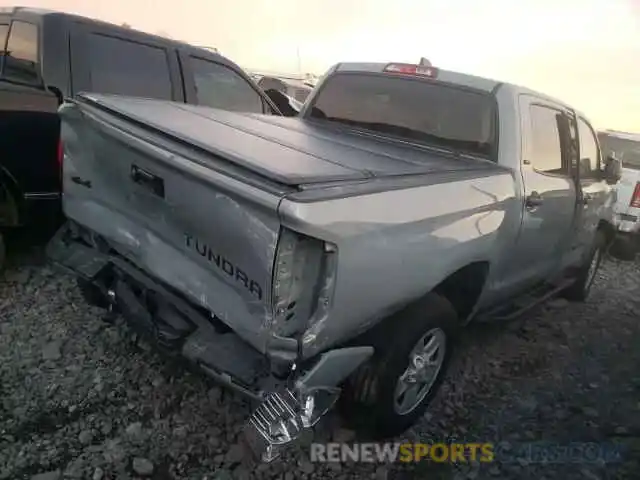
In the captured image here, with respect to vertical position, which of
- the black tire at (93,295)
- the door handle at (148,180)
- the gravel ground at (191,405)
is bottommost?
the gravel ground at (191,405)

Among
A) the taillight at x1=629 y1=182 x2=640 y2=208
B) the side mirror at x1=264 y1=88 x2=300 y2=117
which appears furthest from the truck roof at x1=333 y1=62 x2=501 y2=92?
the taillight at x1=629 y1=182 x2=640 y2=208

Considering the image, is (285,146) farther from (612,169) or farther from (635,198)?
(635,198)

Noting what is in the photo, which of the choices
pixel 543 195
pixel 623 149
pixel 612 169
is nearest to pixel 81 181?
pixel 543 195

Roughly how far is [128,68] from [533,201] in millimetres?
3258

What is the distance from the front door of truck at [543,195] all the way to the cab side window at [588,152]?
267 mm

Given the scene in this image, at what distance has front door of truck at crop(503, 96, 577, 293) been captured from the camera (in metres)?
3.58

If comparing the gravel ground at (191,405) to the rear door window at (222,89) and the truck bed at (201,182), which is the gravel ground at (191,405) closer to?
the truck bed at (201,182)

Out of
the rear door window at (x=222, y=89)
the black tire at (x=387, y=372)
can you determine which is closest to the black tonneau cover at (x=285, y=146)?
the black tire at (x=387, y=372)

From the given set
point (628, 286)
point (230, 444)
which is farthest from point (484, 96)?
point (628, 286)

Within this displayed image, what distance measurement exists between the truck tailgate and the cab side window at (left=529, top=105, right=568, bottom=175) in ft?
7.30

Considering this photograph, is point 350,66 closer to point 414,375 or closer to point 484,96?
point 484,96

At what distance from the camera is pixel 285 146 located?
293 cm

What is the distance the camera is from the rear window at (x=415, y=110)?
12.0 ft

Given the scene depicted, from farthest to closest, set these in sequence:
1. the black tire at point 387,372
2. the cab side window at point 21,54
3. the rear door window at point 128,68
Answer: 1. the rear door window at point 128,68
2. the cab side window at point 21,54
3. the black tire at point 387,372
